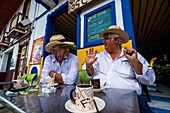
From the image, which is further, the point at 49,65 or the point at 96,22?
the point at 96,22

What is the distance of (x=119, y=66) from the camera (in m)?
1.20

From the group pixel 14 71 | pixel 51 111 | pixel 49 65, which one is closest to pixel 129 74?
pixel 51 111

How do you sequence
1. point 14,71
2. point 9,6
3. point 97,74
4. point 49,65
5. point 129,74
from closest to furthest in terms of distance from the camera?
point 129,74 < point 97,74 < point 49,65 < point 14,71 < point 9,6

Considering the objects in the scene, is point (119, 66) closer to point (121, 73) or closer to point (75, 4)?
point (121, 73)

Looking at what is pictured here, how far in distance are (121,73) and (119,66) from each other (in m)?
0.09

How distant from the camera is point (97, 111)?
0.43 metres

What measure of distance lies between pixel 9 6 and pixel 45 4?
4.41 metres

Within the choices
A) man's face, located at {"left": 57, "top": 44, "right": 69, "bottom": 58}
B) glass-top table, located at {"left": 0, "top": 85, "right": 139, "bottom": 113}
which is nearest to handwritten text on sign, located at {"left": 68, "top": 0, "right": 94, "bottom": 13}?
man's face, located at {"left": 57, "top": 44, "right": 69, "bottom": 58}

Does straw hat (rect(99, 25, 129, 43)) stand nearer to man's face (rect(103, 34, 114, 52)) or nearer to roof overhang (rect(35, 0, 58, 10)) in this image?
man's face (rect(103, 34, 114, 52))

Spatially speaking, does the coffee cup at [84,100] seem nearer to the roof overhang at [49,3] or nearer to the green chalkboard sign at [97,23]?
the green chalkboard sign at [97,23]

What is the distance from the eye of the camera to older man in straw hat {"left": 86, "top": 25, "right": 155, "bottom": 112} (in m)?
1.02

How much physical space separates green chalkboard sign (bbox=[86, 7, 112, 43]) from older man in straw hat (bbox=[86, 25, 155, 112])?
608 millimetres

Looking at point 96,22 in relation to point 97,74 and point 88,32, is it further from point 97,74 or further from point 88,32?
point 97,74

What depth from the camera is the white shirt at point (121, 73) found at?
1.04 m
